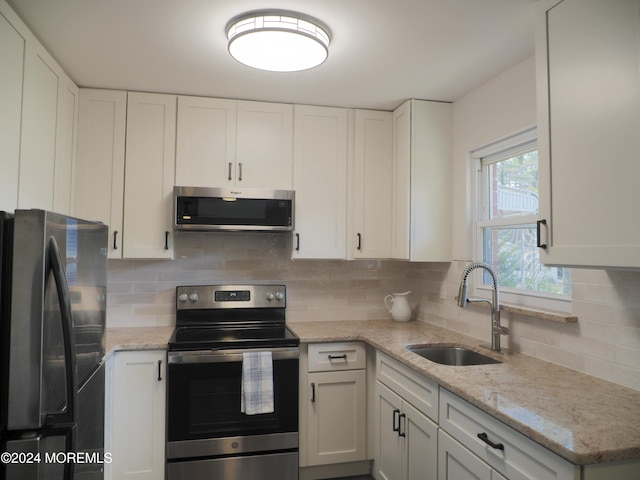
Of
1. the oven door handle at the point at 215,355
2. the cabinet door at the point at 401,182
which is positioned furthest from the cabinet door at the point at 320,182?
the oven door handle at the point at 215,355

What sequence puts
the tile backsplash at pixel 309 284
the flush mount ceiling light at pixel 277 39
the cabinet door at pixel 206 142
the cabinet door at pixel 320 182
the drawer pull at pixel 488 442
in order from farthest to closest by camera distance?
the cabinet door at pixel 320 182 < the cabinet door at pixel 206 142 < the tile backsplash at pixel 309 284 < the flush mount ceiling light at pixel 277 39 < the drawer pull at pixel 488 442

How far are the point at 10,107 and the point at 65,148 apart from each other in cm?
68

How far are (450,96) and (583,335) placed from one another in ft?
5.25

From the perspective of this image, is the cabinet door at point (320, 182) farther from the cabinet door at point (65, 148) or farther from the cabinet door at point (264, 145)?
the cabinet door at point (65, 148)

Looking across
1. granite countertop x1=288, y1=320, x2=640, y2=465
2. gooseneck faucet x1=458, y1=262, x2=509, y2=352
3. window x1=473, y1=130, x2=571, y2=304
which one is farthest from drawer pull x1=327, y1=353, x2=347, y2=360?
window x1=473, y1=130, x2=571, y2=304

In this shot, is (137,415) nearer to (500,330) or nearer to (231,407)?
(231,407)

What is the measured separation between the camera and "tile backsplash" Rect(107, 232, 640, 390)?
86.0 inches

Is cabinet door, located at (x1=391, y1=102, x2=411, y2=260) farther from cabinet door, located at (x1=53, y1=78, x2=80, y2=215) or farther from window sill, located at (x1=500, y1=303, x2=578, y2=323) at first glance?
cabinet door, located at (x1=53, y1=78, x2=80, y2=215)

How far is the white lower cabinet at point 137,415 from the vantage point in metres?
2.25

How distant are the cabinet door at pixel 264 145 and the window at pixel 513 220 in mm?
1209

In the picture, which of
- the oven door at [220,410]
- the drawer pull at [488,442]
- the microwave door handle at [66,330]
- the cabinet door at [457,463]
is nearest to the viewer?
the microwave door handle at [66,330]

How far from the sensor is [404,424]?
207 centimetres

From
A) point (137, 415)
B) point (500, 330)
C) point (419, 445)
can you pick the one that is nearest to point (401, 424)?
point (419, 445)

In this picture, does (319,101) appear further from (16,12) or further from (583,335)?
(583,335)
